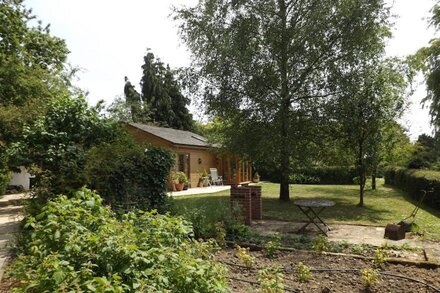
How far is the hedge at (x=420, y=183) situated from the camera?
Result: 1219 cm

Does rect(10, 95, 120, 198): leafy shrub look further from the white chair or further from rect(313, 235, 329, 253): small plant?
the white chair

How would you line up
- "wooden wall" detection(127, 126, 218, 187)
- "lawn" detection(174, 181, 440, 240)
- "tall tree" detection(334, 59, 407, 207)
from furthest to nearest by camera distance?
1. "wooden wall" detection(127, 126, 218, 187)
2. "tall tree" detection(334, 59, 407, 207)
3. "lawn" detection(174, 181, 440, 240)

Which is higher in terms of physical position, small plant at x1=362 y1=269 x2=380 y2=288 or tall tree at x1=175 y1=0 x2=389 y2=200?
tall tree at x1=175 y1=0 x2=389 y2=200

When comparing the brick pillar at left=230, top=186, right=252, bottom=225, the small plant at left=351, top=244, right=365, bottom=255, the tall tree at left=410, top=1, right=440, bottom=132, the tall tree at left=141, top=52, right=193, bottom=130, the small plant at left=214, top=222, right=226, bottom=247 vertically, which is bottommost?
the small plant at left=351, top=244, right=365, bottom=255

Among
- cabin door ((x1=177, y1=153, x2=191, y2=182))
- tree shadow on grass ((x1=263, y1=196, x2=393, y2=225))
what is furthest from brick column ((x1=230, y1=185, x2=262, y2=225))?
cabin door ((x1=177, y1=153, x2=191, y2=182))

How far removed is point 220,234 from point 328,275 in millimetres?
2216

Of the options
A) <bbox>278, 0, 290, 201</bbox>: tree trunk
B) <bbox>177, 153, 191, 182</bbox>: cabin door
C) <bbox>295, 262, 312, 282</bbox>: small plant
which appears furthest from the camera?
<bbox>177, 153, 191, 182</bbox>: cabin door

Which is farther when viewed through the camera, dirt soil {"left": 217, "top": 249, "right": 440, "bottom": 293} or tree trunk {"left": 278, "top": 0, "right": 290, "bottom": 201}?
tree trunk {"left": 278, "top": 0, "right": 290, "bottom": 201}

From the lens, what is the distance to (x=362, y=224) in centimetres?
963

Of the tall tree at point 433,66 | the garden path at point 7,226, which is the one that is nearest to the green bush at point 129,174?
the garden path at point 7,226

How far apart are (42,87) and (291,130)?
384 inches

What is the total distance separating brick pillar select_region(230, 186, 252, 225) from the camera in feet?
31.1

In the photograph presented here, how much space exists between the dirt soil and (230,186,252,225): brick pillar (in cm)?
339

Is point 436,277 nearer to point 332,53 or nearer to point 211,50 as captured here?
point 332,53
